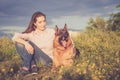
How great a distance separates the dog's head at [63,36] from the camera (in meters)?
7.36

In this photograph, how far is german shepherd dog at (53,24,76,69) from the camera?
737 centimetres

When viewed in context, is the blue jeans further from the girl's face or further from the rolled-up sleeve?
the girl's face

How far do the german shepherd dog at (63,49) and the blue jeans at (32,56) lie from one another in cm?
28

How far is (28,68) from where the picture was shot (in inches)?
289

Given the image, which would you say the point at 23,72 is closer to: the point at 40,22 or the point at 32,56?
the point at 32,56

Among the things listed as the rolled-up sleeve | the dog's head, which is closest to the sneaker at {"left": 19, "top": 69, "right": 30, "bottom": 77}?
the rolled-up sleeve

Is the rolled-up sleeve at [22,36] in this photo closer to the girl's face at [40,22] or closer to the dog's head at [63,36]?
the girl's face at [40,22]

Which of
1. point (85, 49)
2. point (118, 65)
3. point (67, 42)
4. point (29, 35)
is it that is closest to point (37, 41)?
point (29, 35)

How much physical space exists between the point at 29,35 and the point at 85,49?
1402mm

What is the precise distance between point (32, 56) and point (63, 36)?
81cm

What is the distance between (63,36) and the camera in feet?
24.2

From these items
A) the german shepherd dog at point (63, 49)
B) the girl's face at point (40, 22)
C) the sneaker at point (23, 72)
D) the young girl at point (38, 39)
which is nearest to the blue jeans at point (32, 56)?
the young girl at point (38, 39)

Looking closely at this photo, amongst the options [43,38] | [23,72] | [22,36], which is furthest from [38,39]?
[23,72]

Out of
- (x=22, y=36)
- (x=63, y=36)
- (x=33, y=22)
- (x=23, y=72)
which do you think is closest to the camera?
(x=23, y=72)
